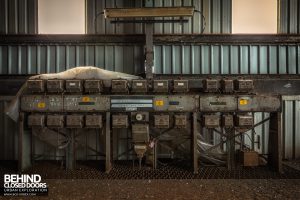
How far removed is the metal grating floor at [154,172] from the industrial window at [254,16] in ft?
13.8

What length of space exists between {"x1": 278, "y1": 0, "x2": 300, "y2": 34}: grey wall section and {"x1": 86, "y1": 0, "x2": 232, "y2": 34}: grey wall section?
1.62 metres

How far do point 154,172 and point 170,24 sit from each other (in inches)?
177

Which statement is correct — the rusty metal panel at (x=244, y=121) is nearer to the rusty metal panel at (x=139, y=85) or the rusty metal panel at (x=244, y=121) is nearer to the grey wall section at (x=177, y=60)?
the grey wall section at (x=177, y=60)

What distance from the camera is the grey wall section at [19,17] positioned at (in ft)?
25.0

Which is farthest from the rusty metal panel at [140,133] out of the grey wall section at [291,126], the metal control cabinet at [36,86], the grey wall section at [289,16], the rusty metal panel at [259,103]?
the grey wall section at [289,16]

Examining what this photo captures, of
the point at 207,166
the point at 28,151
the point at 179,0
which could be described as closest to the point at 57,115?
the point at 28,151

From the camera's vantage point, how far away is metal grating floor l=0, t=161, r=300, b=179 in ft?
19.5

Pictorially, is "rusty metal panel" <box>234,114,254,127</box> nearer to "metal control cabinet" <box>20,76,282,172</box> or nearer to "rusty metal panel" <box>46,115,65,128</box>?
"metal control cabinet" <box>20,76,282,172</box>

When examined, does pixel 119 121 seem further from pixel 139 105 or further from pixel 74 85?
pixel 74 85

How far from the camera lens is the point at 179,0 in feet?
25.1

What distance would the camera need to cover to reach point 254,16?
7625 millimetres

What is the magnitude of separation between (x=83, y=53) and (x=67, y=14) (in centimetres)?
130

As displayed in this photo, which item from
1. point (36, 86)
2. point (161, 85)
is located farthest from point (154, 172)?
point (36, 86)

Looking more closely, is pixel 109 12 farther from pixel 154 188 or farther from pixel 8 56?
pixel 154 188
